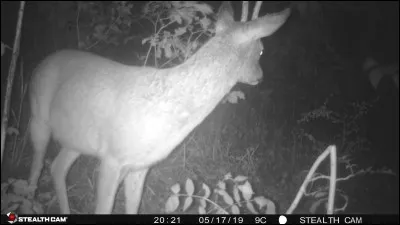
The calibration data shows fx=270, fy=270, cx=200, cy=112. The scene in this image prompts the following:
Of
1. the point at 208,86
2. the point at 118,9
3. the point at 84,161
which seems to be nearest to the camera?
the point at 208,86

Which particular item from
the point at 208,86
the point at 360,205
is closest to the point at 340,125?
the point at 360,205

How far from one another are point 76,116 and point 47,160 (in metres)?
1.26

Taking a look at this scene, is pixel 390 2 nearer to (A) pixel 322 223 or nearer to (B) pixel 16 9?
(A) pixel 322 223

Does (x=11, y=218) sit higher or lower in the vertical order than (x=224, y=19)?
lower

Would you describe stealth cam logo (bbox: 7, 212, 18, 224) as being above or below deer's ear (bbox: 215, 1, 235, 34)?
below

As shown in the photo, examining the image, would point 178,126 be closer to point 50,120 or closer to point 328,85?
point 50,120

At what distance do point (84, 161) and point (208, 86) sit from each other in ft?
7.57

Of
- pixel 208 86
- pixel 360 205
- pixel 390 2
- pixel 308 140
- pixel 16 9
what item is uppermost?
pixel 390 2

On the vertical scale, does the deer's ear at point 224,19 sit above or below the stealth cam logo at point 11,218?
above

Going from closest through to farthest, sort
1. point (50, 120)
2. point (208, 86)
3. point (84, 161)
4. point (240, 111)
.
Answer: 1. point (208, 86)
2. point (50, 120)
3. point (84, 161)
4. point (240, 111)

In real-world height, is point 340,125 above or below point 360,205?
above

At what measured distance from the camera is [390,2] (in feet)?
8.80

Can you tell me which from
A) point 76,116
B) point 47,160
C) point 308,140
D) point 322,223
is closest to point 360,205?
point 308,140

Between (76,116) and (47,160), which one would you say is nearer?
(76,116)
